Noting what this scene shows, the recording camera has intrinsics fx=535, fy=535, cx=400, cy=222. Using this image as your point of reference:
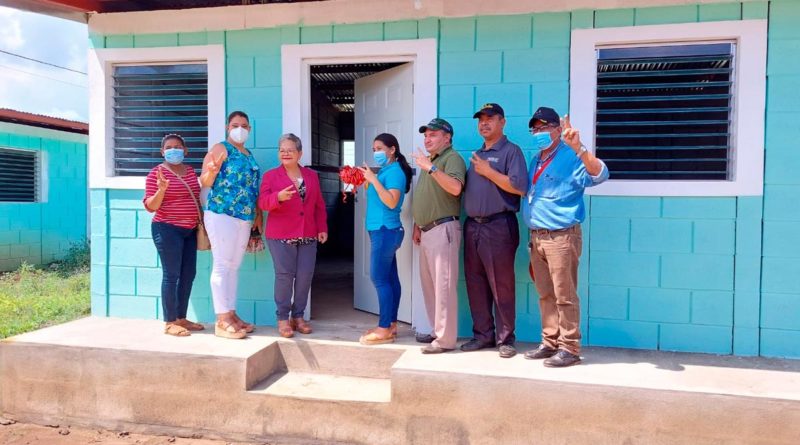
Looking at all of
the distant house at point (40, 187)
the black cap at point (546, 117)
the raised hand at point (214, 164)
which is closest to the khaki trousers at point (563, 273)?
the black cap at point (546, 117)

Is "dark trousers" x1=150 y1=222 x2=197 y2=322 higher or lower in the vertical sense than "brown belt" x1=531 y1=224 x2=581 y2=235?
lower

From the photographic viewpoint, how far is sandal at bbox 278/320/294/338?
12.5ft

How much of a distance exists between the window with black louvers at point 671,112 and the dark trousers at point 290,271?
7.33 ft

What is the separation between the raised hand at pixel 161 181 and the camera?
365cm

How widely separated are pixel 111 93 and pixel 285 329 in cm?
261

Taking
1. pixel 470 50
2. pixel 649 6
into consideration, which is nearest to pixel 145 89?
pixel 470 50

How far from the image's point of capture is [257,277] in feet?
14.2

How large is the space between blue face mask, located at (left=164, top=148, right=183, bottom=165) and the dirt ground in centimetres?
184

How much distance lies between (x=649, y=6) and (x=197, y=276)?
395 centimetres

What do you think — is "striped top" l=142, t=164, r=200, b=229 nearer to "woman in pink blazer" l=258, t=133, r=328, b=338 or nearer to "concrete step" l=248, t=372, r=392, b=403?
"woman in pink blazer" l=258, t=133, r=328, b=338

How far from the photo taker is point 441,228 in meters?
3.49

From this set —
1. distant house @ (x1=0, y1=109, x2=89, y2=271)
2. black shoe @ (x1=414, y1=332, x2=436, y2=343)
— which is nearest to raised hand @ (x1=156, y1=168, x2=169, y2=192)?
black shoe @ (x1=414, y1=332, x2=436, y2=343)

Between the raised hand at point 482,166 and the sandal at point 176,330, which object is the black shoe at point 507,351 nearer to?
the raised hand at point 482,166

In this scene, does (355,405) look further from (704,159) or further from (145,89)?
(145,89)
